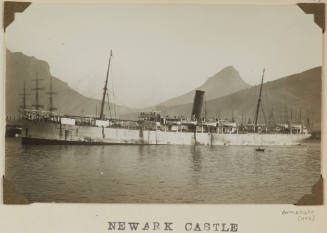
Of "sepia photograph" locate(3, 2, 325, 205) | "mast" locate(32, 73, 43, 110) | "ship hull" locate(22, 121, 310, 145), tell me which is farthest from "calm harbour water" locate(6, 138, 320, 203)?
"mast" locate(32, 73, 43, 110)

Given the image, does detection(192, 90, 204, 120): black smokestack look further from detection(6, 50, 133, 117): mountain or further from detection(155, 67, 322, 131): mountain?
detection(6, 50, 133, 117): mountain

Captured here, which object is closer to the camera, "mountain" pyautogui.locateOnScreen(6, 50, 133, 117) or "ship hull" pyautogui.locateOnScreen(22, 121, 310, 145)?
"mountain" pyautogui.locateOnScreen(6, 50, 133, 117)

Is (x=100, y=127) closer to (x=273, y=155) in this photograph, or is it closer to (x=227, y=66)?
(x=227, y=66)

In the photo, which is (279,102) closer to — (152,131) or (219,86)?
(219,86)

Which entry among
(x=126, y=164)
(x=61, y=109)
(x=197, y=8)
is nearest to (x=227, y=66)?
(x=197, y=8)

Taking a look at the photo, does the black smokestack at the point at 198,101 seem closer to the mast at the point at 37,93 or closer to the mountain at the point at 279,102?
the mountain at the point at 279,102
